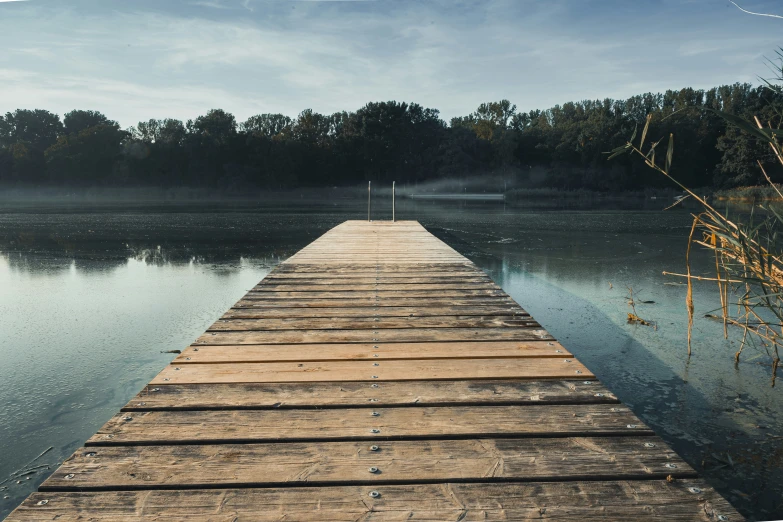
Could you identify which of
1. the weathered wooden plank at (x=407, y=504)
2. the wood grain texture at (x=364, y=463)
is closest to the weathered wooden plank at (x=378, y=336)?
the wood grain texture at (x=364, y=463)

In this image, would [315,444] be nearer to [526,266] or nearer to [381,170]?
[526,266]

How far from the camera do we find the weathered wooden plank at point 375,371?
2.06 metres

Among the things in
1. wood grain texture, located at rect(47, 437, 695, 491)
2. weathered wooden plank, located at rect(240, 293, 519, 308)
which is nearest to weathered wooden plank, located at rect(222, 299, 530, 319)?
weathered wooden plank, located at rect(240, 293, 519, 308)

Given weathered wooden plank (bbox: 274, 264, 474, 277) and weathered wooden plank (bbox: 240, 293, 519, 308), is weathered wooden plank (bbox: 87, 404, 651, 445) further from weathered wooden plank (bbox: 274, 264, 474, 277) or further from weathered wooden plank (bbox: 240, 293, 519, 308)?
weathered wooden plank (bbox: 274, 264, 474, 277)

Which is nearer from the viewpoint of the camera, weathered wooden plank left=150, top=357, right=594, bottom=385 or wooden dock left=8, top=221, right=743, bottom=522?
wooden dock left=8, top=221, right=743, bottom=522

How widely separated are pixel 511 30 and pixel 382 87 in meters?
48.9

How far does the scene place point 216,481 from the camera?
134 centimetres

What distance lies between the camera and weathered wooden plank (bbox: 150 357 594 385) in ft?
6.77

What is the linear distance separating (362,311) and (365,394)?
1.36 m

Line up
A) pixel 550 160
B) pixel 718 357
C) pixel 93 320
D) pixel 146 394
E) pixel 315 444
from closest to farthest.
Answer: pixel 315 444 → pixel 146 394 → pixel 718 357 → pixel 93 320 → pixel 550 160

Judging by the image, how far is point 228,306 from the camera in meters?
4.98

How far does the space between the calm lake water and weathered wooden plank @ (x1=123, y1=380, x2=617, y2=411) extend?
2.13 feet

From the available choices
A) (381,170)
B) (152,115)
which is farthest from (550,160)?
(152,115)

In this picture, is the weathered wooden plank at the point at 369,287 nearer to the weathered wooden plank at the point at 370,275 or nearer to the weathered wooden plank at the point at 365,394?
the weathered wooden plank at the point at 370,275
